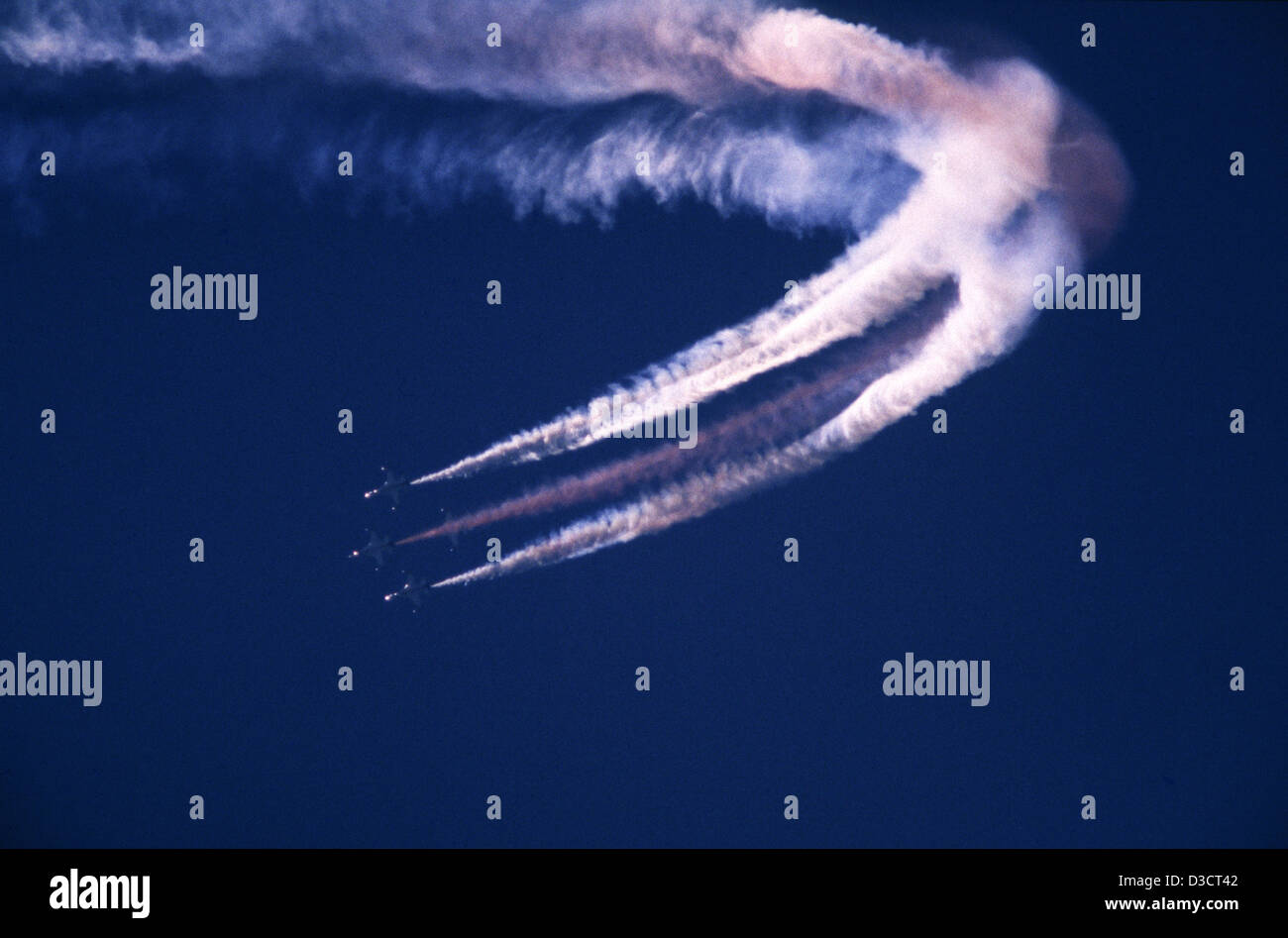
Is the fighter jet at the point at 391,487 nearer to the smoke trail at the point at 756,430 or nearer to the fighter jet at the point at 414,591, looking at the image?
the smoke trail at the point at 756,430

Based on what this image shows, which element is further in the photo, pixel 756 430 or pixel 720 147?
pixel 756 430

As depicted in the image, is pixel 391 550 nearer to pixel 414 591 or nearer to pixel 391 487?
pixel 414 591

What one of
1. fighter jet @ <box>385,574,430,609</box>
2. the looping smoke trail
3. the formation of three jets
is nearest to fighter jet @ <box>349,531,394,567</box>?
the formation of three jets

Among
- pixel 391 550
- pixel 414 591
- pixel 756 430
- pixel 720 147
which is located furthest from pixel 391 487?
pixel 720 147

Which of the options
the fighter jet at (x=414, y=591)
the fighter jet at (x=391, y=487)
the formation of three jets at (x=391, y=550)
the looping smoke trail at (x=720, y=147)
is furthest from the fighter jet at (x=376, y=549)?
the looping smoke trail at (x=720, y=147)

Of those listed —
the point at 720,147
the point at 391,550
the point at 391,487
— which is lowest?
the point at 391,550

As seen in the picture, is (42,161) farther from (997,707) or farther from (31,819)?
(997,707)

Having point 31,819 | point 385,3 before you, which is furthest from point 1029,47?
point 31,819
